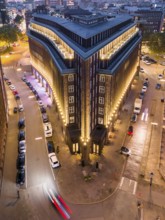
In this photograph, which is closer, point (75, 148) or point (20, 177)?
point (20, 177)

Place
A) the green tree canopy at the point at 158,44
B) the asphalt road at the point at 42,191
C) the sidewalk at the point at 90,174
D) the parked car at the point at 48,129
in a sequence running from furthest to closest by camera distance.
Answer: the green tree canopy at the point at 158,44, the parked car at the point at 48,129, the sidewalk at the point at 90,174, the asphalt road at the point at 42,191

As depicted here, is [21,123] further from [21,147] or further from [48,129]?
[21,147]

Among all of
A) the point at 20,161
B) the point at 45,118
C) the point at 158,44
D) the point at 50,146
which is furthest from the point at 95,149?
the point at 158,44

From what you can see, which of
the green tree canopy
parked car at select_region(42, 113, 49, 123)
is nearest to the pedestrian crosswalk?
parked car at select_region(42, 113, 49, 123)

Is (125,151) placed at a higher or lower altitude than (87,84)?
lower

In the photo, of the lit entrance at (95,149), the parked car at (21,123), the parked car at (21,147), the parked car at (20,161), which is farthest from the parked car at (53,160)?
the parked car at (21,123)

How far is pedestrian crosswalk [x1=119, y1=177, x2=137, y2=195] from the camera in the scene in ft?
186

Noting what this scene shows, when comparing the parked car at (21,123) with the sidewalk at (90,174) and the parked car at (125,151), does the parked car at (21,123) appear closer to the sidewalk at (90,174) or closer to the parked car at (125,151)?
the sidewalk at (90,174)

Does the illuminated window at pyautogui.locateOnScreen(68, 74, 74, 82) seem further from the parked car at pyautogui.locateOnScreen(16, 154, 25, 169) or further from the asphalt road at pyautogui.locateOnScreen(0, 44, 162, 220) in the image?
the parked car at pyautogui.locateOnScreen(16, 154, 25, 169)

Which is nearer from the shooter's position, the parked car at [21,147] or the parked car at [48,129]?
the parked car at [21,147]

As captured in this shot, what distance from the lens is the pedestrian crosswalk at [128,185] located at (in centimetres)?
5675

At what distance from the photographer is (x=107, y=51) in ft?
230

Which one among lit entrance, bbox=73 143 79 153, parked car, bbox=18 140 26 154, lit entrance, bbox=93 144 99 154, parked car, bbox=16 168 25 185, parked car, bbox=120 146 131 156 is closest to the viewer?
parked car, bbox=16 168 25 185

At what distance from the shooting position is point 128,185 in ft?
191
